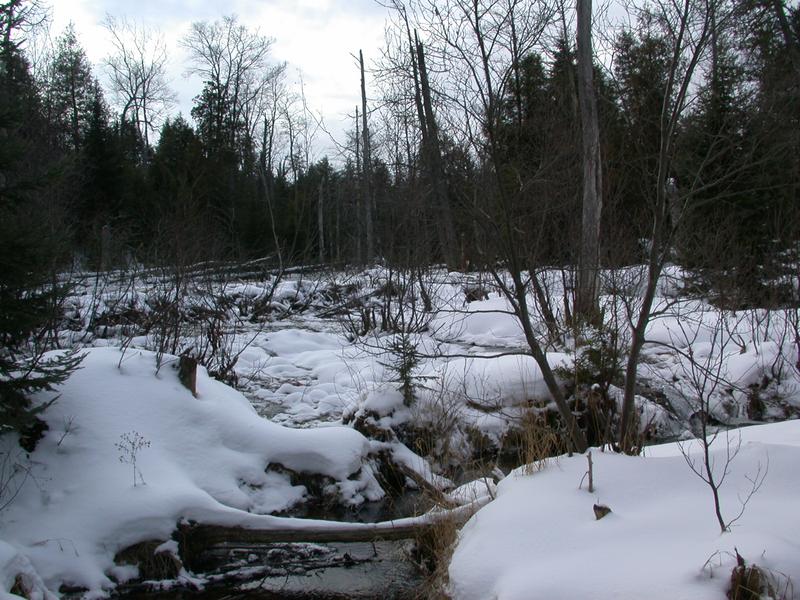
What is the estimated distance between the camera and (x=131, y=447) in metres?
5.32

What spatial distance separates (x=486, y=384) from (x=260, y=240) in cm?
1945

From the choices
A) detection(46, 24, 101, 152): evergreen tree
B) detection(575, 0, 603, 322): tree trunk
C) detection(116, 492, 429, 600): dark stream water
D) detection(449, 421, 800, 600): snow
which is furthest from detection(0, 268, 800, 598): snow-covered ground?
detection(46, 24, 101, 152): evergreen tree

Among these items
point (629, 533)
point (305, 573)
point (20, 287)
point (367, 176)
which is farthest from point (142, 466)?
point (367, 176)

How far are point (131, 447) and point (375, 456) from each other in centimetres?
248

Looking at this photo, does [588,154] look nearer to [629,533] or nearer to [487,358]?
[487,358]

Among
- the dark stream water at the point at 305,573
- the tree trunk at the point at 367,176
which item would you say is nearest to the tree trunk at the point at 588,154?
the dark stream water at the point at 305,573

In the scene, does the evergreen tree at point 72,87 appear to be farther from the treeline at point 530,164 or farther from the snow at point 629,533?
the snow at point 629,533

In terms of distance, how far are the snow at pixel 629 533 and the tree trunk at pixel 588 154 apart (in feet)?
19.4

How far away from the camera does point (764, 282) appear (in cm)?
1088

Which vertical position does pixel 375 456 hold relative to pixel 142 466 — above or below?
below

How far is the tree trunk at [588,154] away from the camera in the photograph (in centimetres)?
961

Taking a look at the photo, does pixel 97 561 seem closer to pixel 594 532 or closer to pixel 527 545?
pixel 527 545

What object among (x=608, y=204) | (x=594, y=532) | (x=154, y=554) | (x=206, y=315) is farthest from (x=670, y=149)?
(x=206, y=315)

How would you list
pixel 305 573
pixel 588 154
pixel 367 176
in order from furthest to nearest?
pixel 367 176, pixel 588 154, pixel 305 573
